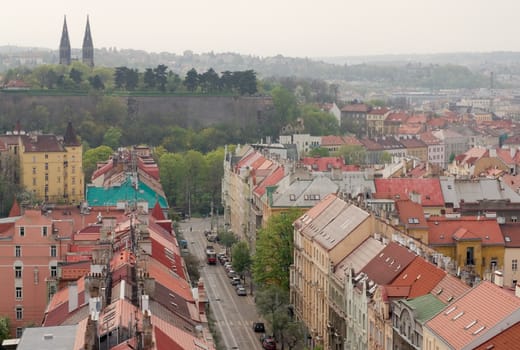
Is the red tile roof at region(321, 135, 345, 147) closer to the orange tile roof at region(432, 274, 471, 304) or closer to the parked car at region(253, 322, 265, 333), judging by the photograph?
the parked car at region(253, 322, 265, 333)

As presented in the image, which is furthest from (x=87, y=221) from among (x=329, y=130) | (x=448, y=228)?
(x=329, y=130)

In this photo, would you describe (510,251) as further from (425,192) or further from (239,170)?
(239,170)

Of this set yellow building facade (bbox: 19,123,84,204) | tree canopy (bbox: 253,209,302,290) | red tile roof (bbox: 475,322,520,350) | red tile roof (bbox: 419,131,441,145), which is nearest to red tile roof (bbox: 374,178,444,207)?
tree canopy (bbox: 253,209,302,290)

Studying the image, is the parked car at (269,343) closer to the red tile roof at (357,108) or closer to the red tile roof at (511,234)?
the red tile roof at (511,234)

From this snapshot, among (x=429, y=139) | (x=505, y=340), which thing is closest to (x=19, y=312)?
(x=505, y=340)

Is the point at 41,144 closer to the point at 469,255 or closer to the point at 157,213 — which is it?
the point at 157,213

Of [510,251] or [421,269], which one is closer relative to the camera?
[421,269]
